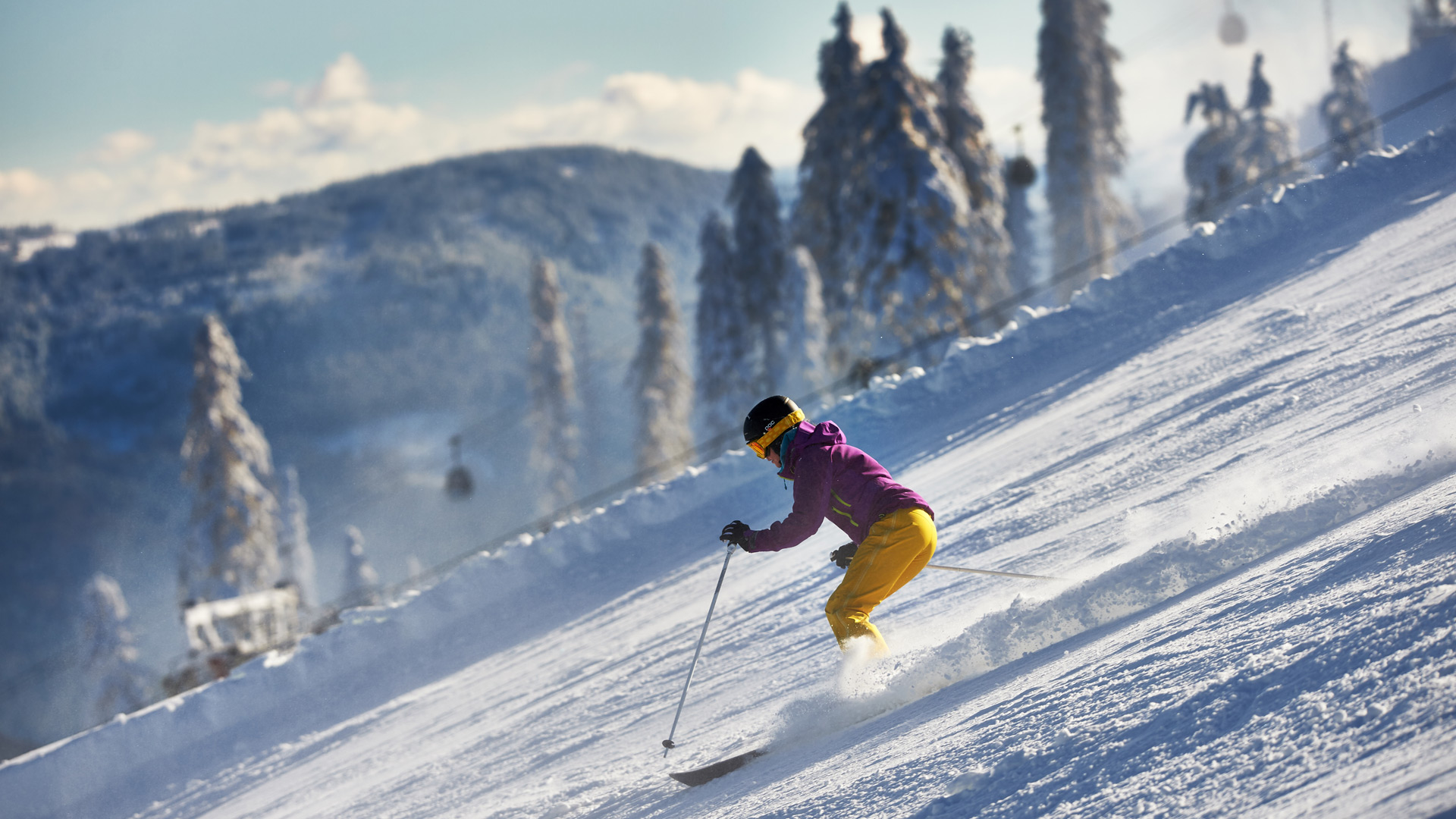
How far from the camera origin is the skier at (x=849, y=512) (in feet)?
14.1

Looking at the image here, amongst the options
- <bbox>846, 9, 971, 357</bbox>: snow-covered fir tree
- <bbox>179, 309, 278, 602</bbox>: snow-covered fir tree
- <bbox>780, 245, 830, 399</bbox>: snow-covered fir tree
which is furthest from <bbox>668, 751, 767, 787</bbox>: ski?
<bbox>179, 309, 278, 602</bbox>: snow-covered fir tree

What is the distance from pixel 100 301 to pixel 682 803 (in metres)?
194

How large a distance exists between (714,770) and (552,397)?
36244mm

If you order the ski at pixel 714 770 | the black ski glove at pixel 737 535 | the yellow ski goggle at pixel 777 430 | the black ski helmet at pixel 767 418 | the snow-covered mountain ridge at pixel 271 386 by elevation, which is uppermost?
the snow-covered mountain ridge at pixel 271 386

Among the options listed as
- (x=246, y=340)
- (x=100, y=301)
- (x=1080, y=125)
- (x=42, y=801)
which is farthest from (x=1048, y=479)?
(x=100, y=301)

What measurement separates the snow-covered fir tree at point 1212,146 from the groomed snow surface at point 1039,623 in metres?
22.0

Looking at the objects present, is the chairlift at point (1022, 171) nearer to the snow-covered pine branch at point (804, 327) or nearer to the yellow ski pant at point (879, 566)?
the snow-covered pine branch at point (804, 327)

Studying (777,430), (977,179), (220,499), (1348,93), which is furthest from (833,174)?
(1348,93)

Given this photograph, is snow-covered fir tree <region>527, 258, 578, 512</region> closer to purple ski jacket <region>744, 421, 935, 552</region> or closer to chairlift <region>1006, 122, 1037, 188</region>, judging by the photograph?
chairlift <region>1006, 122, 1037, 188</region>

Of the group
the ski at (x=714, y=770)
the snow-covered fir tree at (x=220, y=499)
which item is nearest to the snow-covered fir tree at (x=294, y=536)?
the snow-covered fir tree at (x=220, y=499)

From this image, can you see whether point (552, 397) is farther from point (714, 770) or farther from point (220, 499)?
point (714, 770)

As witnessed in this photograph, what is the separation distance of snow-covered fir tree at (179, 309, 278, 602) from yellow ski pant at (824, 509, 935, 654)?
1078 inches

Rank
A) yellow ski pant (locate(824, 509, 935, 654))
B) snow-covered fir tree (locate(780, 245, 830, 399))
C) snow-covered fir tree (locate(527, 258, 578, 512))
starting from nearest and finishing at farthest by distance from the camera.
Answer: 1. yellow ski pant (locate(824, 509, 935, 654))
2. snow-covered fir tree (locate(780, 245, 830, 399))
3. snow-covered fir tree (locate(527, 258, 578, 512))

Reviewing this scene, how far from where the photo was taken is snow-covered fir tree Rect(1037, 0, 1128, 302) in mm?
31078
